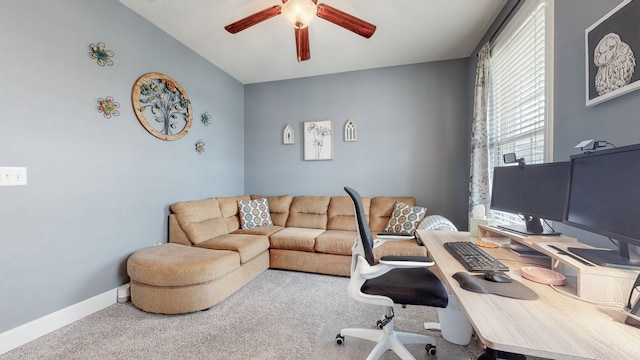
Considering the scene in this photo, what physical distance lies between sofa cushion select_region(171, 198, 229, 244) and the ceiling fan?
1.89 m

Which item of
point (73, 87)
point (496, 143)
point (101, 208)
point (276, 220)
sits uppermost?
point (73, 87)

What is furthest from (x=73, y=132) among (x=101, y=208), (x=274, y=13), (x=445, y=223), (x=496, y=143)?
(x=496, y=143)

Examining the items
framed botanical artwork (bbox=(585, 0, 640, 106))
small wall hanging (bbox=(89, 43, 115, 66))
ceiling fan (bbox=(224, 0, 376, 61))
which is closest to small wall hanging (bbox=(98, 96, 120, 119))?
small wall hanging (bbox=(89, 43, 115, 66))

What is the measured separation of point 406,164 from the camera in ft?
11.1

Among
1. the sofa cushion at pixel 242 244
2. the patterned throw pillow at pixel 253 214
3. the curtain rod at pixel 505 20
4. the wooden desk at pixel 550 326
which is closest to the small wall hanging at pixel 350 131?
the patterned throw pillow at pixel 253 214

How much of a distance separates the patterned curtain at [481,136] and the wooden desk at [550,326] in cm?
183

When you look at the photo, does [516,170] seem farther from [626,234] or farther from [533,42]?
[533,42]

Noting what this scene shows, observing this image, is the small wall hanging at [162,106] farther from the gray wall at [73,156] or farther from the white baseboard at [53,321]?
the white baseboard at [53,321]

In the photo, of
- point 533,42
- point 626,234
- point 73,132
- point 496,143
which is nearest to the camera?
point 626,234

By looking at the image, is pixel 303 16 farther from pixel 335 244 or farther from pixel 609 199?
pixel 335 244

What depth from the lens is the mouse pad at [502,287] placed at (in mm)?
835

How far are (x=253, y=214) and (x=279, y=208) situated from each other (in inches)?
16.2

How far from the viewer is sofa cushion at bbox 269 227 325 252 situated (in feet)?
9.13

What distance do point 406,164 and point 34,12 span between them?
12.6 feet
